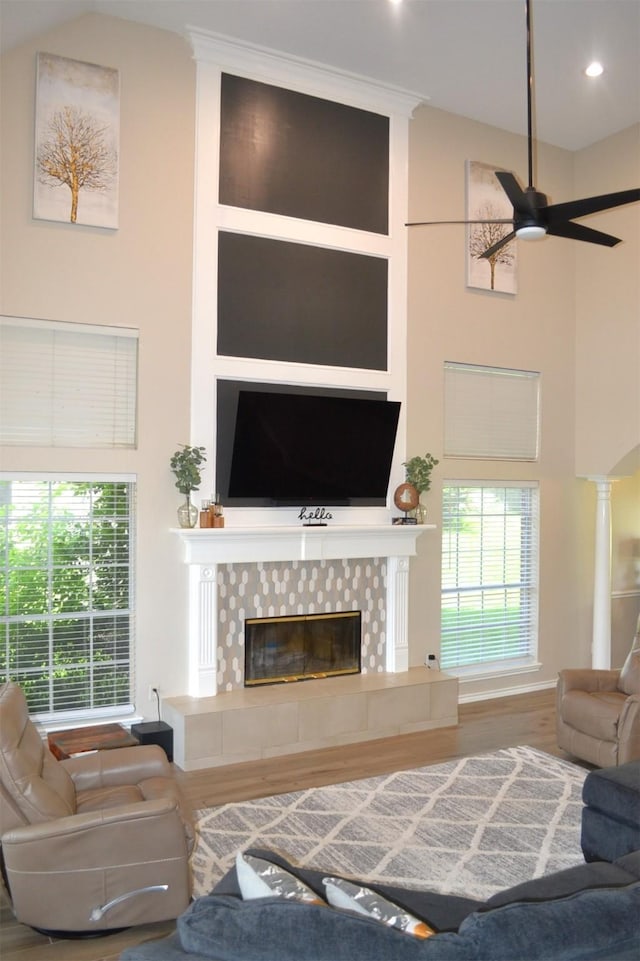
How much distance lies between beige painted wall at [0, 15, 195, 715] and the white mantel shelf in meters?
0.25

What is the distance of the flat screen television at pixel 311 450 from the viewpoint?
5887 millimetres

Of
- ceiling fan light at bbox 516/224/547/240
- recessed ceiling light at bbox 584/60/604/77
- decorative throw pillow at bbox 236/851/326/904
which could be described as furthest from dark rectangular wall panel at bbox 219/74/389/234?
decorative throw pillow at bbox 236/851/326/904

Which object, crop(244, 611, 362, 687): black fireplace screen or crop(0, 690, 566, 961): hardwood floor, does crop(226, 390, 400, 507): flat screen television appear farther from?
crop(0, 690, 566, 961): hardwood floor

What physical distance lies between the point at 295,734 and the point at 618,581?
4.17 m

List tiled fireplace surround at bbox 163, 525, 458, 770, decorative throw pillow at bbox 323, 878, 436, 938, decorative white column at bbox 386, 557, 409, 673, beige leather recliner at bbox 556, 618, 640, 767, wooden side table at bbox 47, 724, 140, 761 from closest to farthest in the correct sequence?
decorative throw pillow at bbox 323, 878, 436, 938
wooden side table at bbox 47, 724, 140, 761
beige leather recliner at bbox 556, 618, 640, 767
tiled fireplace surround at bbox 163, 525, 458, 770
decorative white column at bbox 386, 557, 409, 673

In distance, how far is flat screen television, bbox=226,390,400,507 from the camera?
19.3 feet

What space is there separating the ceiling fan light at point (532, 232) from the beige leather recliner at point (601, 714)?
306cm

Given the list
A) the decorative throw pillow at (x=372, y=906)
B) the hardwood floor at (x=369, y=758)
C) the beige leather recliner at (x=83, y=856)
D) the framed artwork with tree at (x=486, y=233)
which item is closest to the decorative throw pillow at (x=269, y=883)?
the decorative throw pillow at (x=372, y=906)

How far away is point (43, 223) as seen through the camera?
531 centimetres

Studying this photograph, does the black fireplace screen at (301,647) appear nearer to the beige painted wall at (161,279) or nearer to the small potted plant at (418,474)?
the beige painted wall at (161,279)

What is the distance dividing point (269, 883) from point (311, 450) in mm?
4331

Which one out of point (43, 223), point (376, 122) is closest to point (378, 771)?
point (43, 223)

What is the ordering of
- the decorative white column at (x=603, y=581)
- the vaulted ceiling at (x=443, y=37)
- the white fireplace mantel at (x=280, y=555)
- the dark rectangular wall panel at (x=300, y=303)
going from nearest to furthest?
the vaulted ceiling at (x=443, y=37) < the white fireplace mantel at (x=280, y=555) < the dark rectangular wall panel at (x=300, y=303) < the decorative white column at (x=603, y=581)

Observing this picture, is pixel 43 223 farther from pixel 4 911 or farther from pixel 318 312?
pixel 4 911
